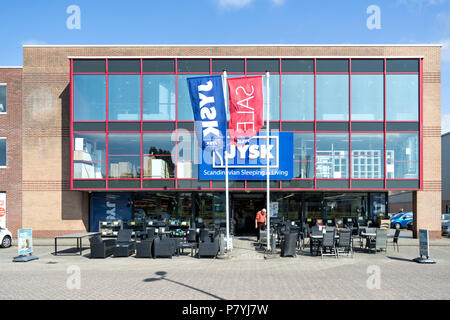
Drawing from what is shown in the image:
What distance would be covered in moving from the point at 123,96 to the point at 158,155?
382cm

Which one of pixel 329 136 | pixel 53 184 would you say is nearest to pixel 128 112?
pixel 53 184

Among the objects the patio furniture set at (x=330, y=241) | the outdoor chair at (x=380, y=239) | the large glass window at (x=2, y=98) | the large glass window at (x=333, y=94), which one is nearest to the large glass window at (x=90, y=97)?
the large glass window at (x=2, y=98)

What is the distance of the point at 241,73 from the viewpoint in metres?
21.0

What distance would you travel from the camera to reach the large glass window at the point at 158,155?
20547mm

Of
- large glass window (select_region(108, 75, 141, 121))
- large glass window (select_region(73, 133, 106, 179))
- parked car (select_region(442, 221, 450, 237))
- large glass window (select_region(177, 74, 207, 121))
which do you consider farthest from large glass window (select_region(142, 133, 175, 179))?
parked car (select_region(442, 221, 450, 237))

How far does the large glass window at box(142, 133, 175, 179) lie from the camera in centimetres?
2055

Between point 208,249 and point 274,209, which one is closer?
point 208,249

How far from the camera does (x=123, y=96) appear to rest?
68.1 ft

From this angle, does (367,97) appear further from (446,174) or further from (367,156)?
(446,174)

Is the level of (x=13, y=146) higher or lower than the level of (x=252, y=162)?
higher

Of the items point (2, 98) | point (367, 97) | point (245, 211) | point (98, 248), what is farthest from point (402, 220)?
point (2, 98)

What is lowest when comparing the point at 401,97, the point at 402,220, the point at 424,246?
the point at 402,220

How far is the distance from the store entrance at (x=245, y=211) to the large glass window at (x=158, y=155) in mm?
4880
